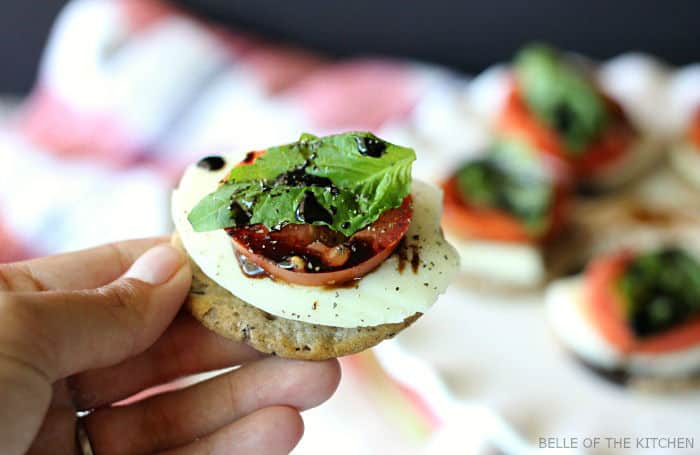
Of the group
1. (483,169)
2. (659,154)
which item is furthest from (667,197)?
(483,169)

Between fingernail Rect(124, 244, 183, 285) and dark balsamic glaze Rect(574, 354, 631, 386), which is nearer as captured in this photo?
fingernail Rect(124, 244, 183, 285)

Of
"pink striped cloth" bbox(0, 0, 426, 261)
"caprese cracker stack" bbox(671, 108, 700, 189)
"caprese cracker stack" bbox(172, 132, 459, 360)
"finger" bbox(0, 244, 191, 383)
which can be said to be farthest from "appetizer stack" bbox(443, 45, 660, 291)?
"finger" bbox(0, 244, 191, 383)

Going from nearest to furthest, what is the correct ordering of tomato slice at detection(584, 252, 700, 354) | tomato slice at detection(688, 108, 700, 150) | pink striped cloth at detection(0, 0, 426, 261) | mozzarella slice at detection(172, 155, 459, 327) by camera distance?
mozzarella slice at detection(172, 155, 459, 327) < tomato slice at detection(584, 252, 700, 354) < tomato slice at detection(688, 108, 700, 150) < pink striped cloth at detection(0, 0, 426, 261)

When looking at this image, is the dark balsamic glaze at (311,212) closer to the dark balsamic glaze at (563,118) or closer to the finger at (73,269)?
the finger at (73,269)

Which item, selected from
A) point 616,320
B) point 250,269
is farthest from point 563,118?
point 250,269

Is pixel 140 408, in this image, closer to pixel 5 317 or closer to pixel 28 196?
pixel 5 317

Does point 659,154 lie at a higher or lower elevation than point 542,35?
lower

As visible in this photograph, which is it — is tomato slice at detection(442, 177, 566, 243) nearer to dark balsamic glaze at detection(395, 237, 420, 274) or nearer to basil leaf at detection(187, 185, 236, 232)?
dark balsamic glaze at detection(395, 237, 420, 274)
